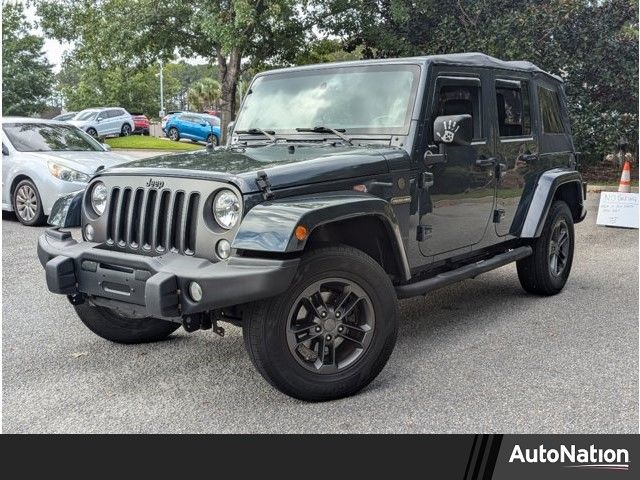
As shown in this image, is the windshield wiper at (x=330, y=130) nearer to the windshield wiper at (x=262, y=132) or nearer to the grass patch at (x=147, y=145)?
the windshield wiper at (x=262, y=132)

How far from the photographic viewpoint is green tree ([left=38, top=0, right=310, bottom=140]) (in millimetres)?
15297

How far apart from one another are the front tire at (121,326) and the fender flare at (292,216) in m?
1.54

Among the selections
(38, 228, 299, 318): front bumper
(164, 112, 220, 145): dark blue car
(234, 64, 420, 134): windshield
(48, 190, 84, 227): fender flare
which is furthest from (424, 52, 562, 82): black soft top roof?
(164, 112, 220, 145): dark blue car

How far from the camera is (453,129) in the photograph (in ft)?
14.8

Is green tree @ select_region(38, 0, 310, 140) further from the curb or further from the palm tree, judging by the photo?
the palm tree

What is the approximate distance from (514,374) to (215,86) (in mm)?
63716

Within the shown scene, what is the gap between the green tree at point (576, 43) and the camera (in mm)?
15062

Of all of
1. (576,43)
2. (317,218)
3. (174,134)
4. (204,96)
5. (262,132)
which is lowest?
(174,134)

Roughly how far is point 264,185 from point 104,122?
31.4 meters

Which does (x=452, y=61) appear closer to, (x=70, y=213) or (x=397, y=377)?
(x=397, y=377)

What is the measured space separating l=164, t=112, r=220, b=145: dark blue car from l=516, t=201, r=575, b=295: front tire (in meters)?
27.0

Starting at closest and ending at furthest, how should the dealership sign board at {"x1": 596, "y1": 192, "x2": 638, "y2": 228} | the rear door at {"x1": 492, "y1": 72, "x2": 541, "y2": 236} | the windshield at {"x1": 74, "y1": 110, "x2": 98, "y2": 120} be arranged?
the rear door at {"x1": 492, "y1": 72, "x2": 541, "y2": 236} → the dealership sign board at {"x1": 596, "y1": 192, "x2": 638, "y2": 228} → the windshield at {"x1": 74, "y1": 110, "x2": 98, "y2": 120}

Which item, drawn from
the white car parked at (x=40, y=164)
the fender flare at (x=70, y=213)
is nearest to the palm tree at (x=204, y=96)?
the white car parked at (x=40, y=164)

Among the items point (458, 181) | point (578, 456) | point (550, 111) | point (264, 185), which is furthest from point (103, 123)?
point (578, 456)
